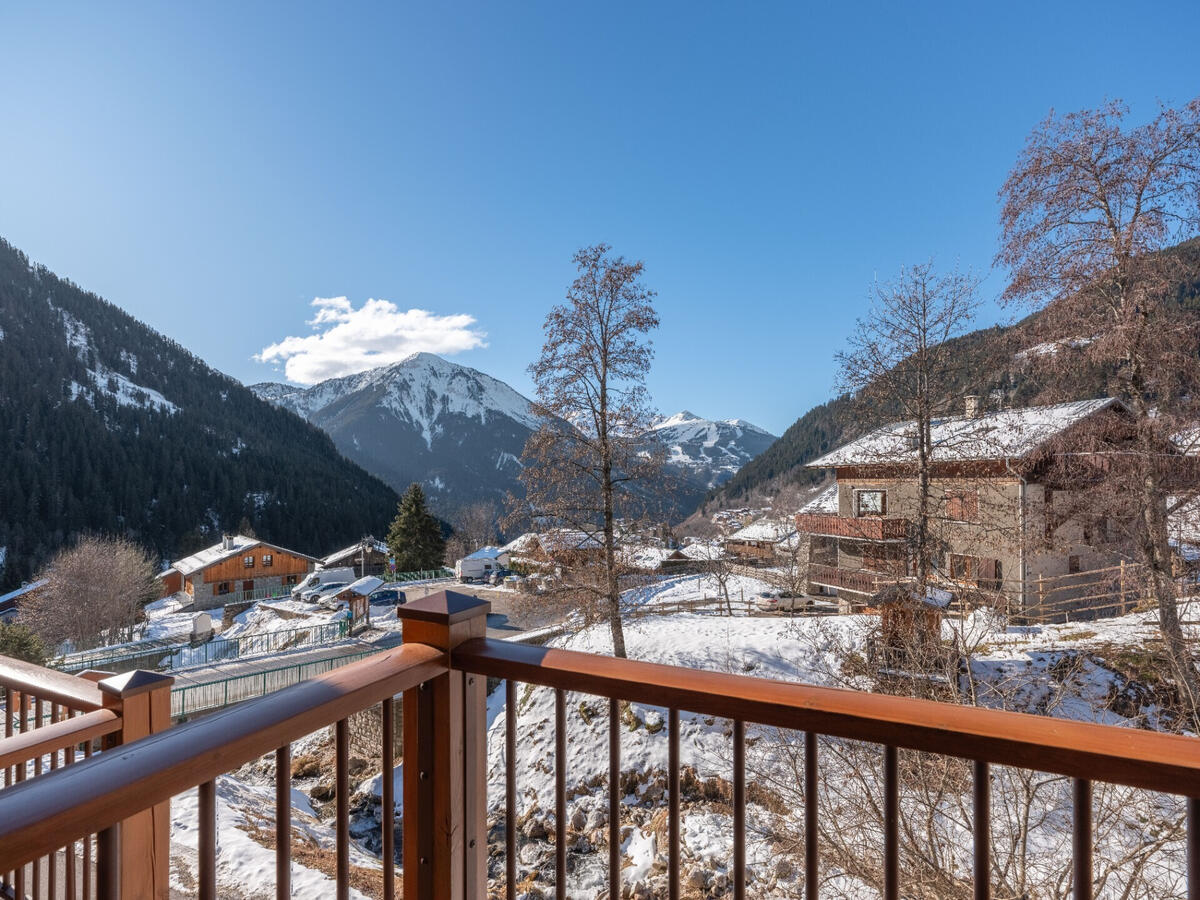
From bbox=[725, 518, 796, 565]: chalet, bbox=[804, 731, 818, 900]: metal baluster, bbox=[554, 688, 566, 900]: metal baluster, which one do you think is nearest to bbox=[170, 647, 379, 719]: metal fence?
bbox=[554, 688, 566, 900]: metal baluster

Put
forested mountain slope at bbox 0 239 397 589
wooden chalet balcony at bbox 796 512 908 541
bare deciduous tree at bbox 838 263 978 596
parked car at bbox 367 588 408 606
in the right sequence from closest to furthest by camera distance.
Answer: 1. bare deciduous tree at bbox 838 263 978 596
2. wooden chalet balcony at bbox 796 512 908 541
3. parked car at bbox 367 588 408 606
4. forested mountain slope at bbox 0 239 397 589

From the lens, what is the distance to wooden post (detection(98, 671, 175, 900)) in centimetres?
165

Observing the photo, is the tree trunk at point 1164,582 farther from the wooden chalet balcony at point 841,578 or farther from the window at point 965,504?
the wooden chalet balcony at point 841,578

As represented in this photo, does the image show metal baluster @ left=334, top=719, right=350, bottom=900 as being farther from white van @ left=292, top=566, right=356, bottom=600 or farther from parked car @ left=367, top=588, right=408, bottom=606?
white van @ left=292, top=566, right=356, bottom=600

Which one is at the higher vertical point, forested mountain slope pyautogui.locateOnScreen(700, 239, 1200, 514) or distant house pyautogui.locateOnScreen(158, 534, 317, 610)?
forested mountain slope pyautogui.locateOnScreen(700, 239, 1200, 514)

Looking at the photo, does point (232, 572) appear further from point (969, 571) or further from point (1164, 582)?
point (1164, 582)

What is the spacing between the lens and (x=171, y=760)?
0.89 meters

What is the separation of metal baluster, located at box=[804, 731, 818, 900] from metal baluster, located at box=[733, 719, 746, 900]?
0.12 meters

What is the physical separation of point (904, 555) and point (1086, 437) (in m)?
2.52

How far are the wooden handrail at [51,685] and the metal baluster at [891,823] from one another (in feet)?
7.24

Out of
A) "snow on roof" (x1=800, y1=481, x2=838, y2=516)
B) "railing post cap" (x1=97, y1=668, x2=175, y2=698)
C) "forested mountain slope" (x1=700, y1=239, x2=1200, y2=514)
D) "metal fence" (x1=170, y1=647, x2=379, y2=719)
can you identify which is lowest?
"metal fence" (x1=170, y1=647, x2=379, y2=719)

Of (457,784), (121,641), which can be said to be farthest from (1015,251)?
(121,641)

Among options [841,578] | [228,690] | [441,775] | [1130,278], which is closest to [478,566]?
[228,690]

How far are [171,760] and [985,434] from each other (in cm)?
878
